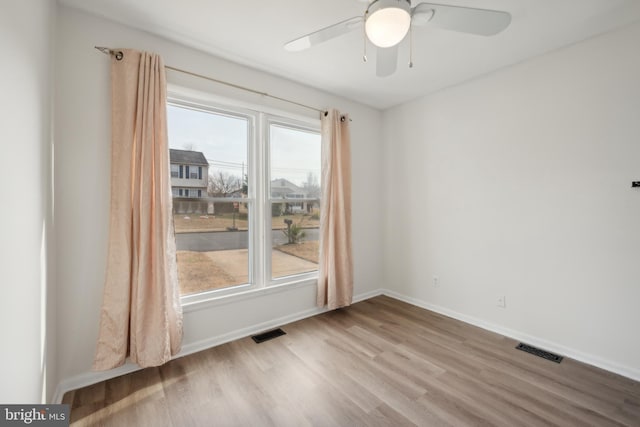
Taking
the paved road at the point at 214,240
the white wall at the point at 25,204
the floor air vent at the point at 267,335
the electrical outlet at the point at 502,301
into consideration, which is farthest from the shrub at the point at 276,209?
the electrical outlet at the point at 502,301

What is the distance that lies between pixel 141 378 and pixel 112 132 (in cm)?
180

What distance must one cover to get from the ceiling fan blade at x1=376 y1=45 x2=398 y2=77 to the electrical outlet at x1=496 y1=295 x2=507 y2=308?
239 cm

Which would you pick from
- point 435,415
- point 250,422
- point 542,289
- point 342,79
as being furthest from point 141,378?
point 542,289

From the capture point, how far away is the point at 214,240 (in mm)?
2553

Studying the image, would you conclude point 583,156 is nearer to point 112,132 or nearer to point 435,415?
point 435,415

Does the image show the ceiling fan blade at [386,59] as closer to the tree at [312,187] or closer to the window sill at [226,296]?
the tree at [312,187]

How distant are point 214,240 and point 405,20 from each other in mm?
2217

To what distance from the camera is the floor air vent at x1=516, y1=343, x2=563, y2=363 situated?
2.26 meters

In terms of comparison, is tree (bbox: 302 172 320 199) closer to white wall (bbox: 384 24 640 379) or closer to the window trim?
the window trim

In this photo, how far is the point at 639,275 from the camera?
1.99m

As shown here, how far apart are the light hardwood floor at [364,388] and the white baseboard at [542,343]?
0.24 ft

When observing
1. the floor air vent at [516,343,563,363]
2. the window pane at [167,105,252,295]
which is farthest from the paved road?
the floor air vent at [516,343,563,363]

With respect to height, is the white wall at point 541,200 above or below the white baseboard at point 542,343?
above

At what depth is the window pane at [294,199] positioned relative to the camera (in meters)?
2.94
